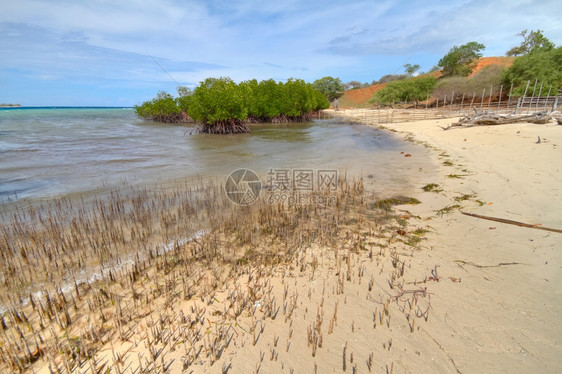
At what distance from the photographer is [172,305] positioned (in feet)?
9.62

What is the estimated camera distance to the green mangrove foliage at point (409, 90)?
4775 centimetres

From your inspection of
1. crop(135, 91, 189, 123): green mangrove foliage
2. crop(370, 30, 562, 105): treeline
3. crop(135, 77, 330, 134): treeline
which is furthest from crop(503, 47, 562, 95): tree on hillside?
crop(135, 91, 189, 123): green mangrove foliage

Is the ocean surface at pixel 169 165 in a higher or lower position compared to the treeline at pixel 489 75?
lower

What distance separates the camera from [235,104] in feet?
74.2

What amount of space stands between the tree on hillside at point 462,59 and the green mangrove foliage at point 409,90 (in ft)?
31.8

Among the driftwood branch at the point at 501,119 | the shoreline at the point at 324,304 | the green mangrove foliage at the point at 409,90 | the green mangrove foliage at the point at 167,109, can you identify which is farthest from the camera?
the green mangrove foliage at the point at 409,90

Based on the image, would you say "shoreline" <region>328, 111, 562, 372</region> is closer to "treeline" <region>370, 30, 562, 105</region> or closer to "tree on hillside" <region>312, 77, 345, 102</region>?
"treeline" <region>370, 30, 562, 105</region>

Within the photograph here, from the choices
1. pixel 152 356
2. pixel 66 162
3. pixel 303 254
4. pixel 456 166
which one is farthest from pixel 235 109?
pixel 152 356

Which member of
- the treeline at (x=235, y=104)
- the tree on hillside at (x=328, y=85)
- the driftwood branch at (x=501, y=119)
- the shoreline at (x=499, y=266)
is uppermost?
the tree on hillside at (x=328, y=85)

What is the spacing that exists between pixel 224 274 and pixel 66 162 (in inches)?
497

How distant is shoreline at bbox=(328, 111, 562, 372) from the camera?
2.30 metres

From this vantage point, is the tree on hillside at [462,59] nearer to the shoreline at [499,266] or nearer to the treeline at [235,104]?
the treeline at [235,104]

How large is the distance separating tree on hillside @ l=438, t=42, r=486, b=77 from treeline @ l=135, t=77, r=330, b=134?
3147 cm

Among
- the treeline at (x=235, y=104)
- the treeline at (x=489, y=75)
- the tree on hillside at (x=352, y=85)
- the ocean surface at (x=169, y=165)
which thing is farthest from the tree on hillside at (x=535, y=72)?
the tree on hillside at (x=352, y=85)
